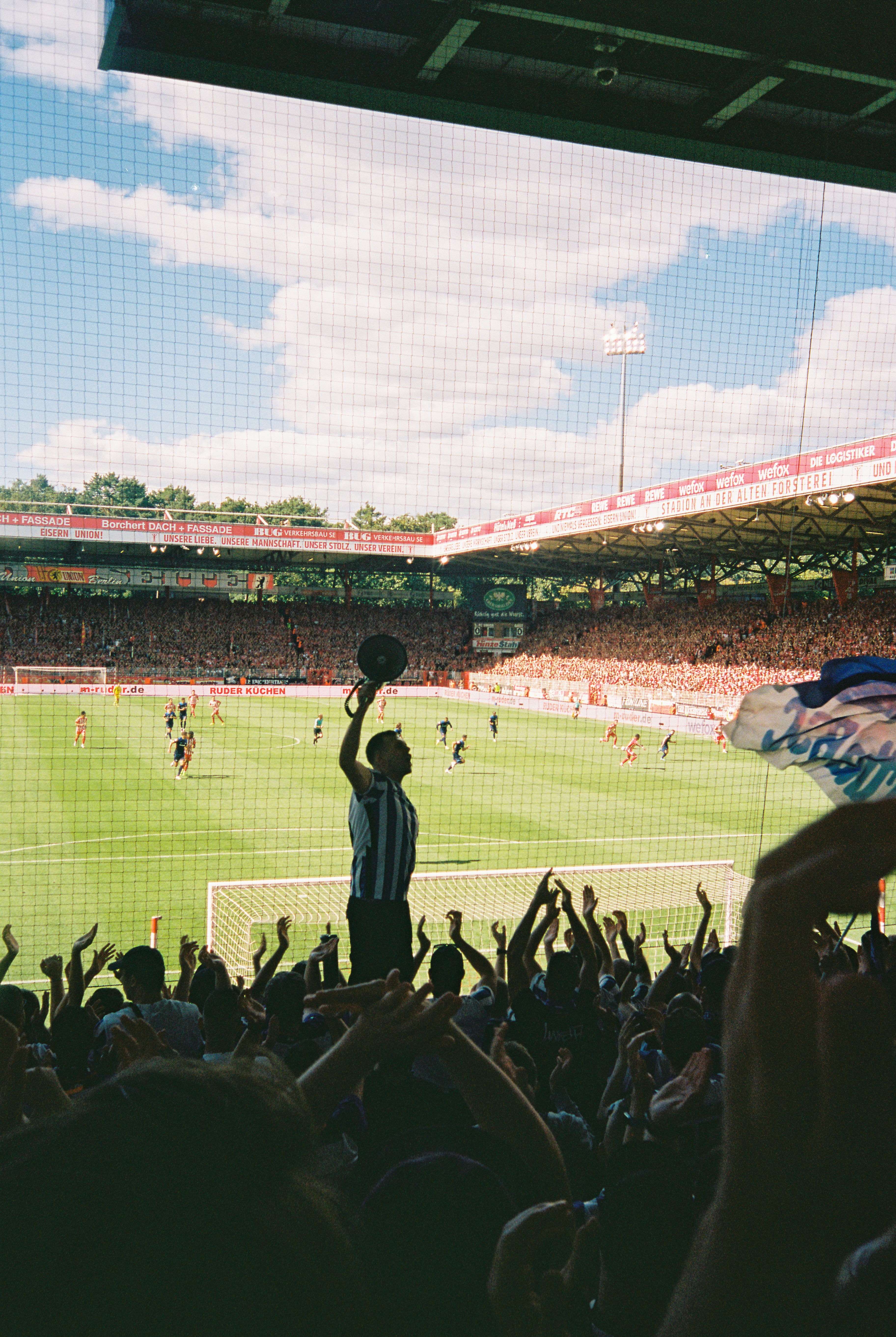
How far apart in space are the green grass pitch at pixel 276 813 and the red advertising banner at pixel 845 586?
524 cm

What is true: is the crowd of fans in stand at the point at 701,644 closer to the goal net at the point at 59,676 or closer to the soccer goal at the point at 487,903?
the soccer goal at the point at 487,903

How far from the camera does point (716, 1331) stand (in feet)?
3.00

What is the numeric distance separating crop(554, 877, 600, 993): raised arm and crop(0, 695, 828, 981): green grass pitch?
2.12 m

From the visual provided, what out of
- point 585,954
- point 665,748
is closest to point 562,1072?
point 585,954

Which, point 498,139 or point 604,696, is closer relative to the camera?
point 498,139

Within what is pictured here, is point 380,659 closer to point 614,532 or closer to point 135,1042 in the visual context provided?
point 135,1042

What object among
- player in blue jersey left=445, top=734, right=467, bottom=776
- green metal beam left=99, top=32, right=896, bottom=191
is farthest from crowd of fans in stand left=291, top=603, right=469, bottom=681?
green metal beam left=99, top=32, right=896, bottom=191

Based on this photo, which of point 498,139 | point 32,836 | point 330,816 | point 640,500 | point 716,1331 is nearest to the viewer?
point 716,1331

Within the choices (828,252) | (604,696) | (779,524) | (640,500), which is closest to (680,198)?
(828,252)

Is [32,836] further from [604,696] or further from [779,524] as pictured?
[604,696]

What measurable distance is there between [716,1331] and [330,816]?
14504mm

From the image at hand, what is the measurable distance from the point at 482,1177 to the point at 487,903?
28.6 feet

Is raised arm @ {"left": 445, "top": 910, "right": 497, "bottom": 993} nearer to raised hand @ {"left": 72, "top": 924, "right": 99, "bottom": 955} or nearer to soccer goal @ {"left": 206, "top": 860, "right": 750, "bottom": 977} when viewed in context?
raised hand @ {"left": 72, "top": 924, "right": 99, "bottom": 955}

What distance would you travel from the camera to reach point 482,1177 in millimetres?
Answer: 1199
